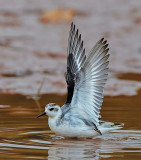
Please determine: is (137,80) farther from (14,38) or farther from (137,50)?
(14,38)

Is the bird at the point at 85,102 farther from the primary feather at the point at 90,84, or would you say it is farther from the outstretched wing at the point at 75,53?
the outstretched wing at the point at 75,53

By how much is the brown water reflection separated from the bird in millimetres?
164

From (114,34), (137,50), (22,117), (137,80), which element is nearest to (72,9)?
(114,34)

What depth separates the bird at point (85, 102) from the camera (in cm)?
845

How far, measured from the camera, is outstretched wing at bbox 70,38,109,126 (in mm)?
8492

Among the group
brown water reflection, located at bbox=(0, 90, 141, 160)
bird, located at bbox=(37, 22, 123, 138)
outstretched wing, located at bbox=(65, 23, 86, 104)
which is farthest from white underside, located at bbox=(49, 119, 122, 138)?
outstretched wing, located at bbox=(65, 23, 86, 104)

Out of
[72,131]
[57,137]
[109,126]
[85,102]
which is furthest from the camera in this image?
[57,137]

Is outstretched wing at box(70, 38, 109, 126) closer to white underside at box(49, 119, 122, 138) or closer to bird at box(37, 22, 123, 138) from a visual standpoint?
bird at box(37, 22, 123, 138)

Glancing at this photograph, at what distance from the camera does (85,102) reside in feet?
28.1

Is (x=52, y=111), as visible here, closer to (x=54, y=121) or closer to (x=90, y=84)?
(x=54, y=121)

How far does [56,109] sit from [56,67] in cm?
639

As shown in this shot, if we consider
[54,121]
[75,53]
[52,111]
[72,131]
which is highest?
[75,53]

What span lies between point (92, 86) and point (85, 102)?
0.82ft

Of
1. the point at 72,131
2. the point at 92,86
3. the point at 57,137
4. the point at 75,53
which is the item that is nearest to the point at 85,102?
the point at 92,86
